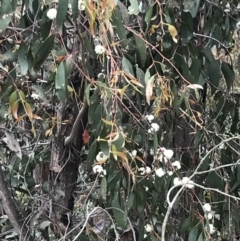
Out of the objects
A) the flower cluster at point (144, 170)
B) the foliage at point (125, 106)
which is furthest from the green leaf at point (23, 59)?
the flower cluster at point (144, 170)

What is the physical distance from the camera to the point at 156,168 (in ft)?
3.65

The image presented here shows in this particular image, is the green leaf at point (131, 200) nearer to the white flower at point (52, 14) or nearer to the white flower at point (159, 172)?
the white flower at point (159, 172)

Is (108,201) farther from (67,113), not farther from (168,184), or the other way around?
(67,113)

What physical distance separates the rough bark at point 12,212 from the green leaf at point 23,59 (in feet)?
1.21

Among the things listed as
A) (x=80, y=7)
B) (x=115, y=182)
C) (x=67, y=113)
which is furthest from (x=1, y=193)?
(x=80, y=7)

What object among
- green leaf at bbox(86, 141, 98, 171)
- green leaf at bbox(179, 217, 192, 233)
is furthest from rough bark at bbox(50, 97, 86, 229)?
green leaf at bbox(179, 217, 192, 233)

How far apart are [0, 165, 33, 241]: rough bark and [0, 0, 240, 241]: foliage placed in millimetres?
27

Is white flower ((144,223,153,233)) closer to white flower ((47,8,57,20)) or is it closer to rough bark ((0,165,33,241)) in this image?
rough bark ((0,165,33,241))

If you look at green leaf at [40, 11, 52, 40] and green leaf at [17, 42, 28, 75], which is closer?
green leaf at [40, 11, 52, 40]

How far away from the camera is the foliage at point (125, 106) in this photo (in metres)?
0.91

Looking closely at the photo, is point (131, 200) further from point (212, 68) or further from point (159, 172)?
point (212, 68)

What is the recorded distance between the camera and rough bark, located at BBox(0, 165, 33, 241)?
4.16 ft

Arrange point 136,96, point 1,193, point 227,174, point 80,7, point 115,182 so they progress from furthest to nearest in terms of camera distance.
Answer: point 227,174 < point 1,193 < point 136,96 < point 115,182 < point 80,7

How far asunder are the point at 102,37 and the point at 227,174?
0.74 metres
